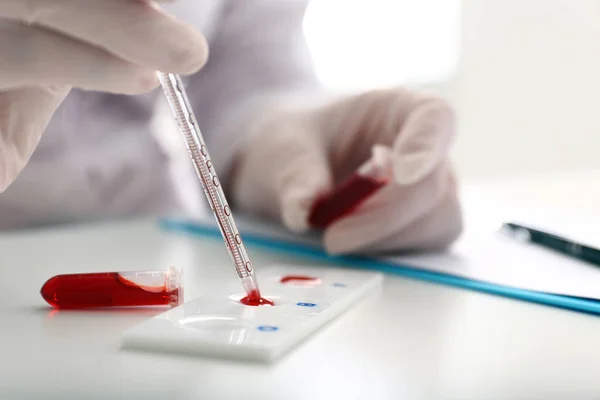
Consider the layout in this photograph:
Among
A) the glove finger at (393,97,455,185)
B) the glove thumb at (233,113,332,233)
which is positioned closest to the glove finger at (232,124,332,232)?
the glove thumb at (233,113,332,233)

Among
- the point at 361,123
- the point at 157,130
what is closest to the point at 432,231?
the point at 361,123

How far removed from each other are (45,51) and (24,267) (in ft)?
0.91

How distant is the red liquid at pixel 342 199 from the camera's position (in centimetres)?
64

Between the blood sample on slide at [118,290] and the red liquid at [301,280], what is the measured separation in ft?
0.34

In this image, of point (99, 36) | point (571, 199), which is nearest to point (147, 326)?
point (99, 36)

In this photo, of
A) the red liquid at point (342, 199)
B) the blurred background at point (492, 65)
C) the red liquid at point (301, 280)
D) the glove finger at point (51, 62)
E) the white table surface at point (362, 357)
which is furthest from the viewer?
the blurred background at point (492, 65)

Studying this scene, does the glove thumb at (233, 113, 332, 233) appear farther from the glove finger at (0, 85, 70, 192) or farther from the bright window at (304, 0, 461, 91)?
the bright window at (304, 0, 461, 91)

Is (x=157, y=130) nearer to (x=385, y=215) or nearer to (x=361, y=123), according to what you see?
(x=361, y=123)

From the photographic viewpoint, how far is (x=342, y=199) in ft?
2.17

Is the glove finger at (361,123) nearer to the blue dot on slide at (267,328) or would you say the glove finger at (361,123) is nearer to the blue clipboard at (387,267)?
the blue clipboard at (387,267)

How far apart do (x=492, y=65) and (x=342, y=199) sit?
202 centimetres

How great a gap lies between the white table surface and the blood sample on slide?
0.01m

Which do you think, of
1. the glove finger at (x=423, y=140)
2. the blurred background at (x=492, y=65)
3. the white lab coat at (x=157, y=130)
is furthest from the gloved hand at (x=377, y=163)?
the blurred background at (x=492, y=65)

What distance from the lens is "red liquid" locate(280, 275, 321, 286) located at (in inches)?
20.8
